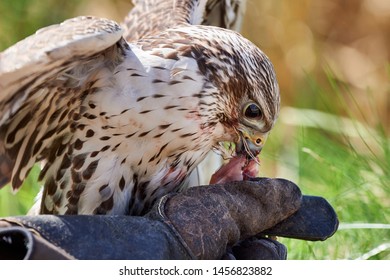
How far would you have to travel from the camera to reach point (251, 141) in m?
3.17

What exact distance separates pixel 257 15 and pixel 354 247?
3.31 metres

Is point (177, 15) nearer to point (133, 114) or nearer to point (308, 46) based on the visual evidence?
point (133, 114)

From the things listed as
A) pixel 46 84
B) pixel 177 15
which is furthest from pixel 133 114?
pixel 177 15

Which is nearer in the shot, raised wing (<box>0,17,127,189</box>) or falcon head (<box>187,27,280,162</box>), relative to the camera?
raised wing (<box>0,17,127,189</box>)

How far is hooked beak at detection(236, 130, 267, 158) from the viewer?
3.17 metres

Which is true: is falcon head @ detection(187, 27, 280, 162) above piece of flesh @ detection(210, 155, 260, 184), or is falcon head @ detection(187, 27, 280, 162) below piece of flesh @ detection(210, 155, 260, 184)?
above

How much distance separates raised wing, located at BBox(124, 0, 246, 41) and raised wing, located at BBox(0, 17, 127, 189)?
0.79 m

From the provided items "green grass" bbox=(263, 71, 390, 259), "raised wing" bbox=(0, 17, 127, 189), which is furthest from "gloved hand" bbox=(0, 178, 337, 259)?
"green grass" bbox=(263, 71, 390, 259)

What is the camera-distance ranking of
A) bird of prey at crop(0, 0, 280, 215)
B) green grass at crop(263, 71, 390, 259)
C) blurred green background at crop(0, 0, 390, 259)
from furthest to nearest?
blurred green background at crop(0, 0, 390, 259), green grass at crop(263, 71, 390, 259), bird of prey at crop(0, 0, 280, 215)

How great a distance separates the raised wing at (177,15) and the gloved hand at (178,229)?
3.12 ft

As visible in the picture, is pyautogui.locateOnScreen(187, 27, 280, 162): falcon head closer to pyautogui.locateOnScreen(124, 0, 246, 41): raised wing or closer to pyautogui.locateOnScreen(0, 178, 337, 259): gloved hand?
pyautogui.locateOnScreen(0, 178, 337, 259): gloved hand

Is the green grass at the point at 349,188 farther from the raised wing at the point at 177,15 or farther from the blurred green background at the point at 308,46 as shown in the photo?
the raised wing at the point at 177,15

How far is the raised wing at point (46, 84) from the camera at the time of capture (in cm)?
280

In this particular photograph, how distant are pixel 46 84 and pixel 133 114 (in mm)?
291
